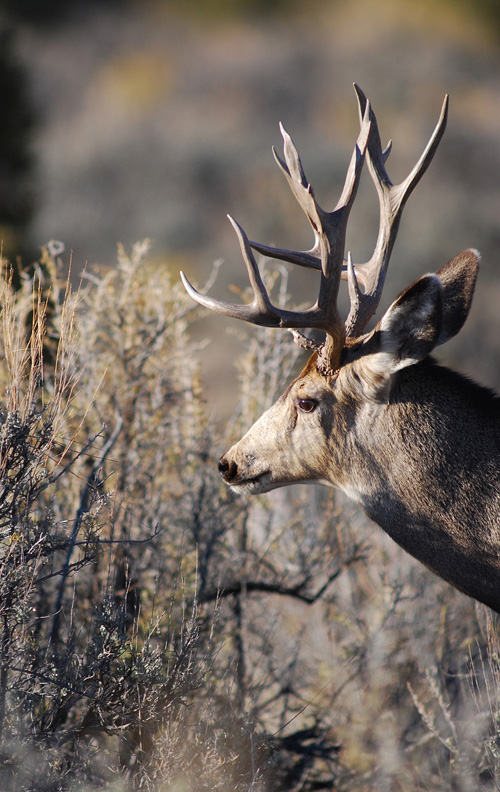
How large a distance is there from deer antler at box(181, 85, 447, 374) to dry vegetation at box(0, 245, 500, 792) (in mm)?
814

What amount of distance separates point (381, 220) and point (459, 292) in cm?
71

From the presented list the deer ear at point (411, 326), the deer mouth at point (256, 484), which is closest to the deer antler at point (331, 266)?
the deer ear at point (411, 326)

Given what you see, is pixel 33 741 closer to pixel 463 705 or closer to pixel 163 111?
pixel 463 705

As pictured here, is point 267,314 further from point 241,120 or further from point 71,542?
point 241,120

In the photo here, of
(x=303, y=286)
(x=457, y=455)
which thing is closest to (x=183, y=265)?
(x=303, y=286)

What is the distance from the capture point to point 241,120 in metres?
27.4

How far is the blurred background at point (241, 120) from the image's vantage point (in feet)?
66.2

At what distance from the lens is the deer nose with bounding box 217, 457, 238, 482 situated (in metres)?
4.32

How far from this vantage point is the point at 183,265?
21203 mm

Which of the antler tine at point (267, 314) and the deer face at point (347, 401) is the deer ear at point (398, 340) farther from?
the antler tine at point (267, 314)

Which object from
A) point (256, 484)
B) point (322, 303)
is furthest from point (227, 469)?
point (322, 303)

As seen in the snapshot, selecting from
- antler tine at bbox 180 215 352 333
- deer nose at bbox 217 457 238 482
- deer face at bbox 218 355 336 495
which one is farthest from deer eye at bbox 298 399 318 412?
deer nose at bbox 217 457 238 482

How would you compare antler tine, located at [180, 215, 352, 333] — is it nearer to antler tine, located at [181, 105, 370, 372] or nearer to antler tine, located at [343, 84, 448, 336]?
antler tine, located at [181, 105, 370, 372]

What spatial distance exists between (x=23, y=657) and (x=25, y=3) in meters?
34.2
